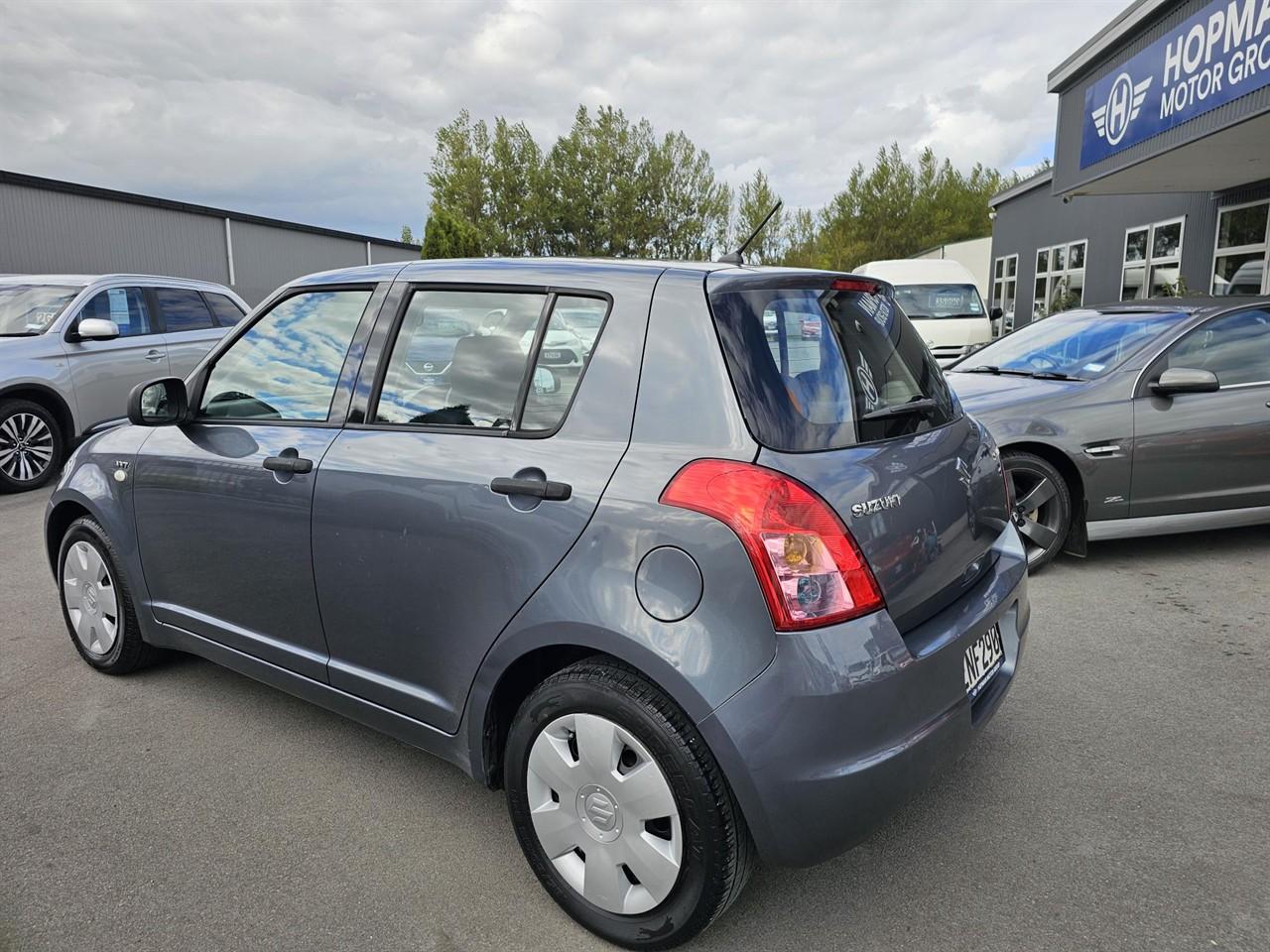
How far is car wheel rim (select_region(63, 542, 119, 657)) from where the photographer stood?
144 inches

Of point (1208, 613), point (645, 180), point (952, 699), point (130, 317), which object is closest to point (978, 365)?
point (1208, 613)

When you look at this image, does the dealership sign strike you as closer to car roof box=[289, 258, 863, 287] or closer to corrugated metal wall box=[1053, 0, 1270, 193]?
corrugated metal wall box=[1053, 0, 1270, 193]

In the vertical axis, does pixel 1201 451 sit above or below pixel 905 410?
below

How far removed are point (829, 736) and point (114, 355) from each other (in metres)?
8.73

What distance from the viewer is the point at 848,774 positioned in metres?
1.94

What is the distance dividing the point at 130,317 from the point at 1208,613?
9.33 meters

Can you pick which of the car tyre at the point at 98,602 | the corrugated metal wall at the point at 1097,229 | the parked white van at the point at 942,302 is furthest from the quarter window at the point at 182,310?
the corrugated metal wall at the point at 1097,229

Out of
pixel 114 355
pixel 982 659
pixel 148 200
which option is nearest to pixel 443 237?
pixel 148 200

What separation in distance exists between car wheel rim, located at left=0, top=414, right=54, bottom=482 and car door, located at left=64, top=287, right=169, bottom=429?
0.35 metres

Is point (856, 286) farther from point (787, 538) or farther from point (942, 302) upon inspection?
point (942, 302)

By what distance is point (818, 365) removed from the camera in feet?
7.52

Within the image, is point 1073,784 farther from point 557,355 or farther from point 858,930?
point 557,355

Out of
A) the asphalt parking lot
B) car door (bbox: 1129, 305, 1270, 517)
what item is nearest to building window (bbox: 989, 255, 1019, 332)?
car door (bbox: 1129, 305, 1270, 517)

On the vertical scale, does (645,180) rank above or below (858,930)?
above
